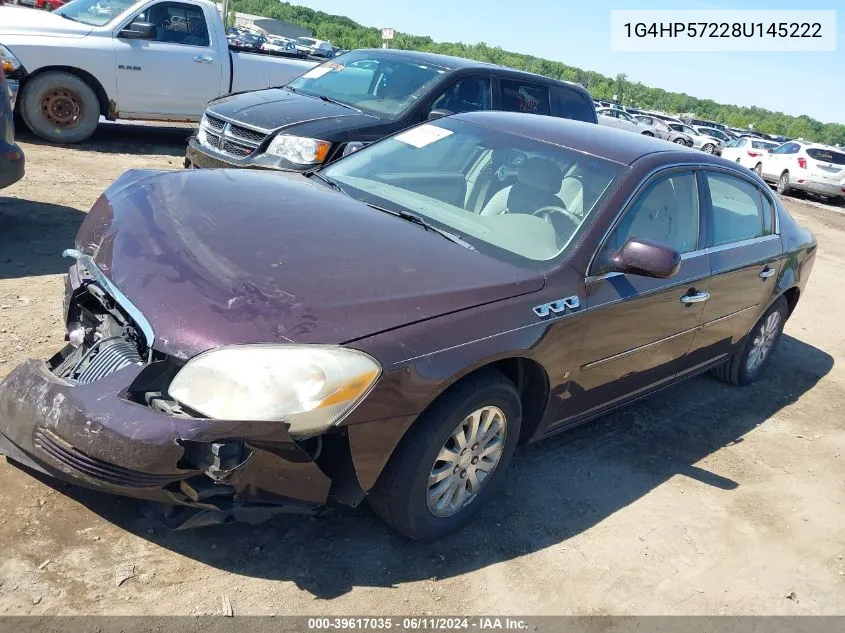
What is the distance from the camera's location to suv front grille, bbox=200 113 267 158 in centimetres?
702

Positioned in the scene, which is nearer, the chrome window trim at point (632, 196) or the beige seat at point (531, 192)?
the chrome window trim at point (632, 196)

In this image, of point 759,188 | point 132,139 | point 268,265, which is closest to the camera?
point 268,265

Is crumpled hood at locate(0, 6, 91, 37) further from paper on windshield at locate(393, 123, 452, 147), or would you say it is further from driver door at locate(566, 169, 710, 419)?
driver door at locate(566, 169, 710, 419)

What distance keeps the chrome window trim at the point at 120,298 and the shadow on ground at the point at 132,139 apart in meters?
7.15

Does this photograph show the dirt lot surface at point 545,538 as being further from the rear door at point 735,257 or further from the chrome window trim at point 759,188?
the chrome window trim at point 759,188

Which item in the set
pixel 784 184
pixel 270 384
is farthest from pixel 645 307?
pixel 784 184

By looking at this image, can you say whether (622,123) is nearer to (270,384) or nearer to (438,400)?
(438,400)

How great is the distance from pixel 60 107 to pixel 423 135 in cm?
666

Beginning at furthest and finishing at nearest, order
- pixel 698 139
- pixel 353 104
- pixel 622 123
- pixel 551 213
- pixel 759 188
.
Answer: pixel 698 139, pixel 622 123, pixel 353 104, pixel 759 188, pixel 551 213

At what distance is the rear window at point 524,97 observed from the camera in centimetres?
848

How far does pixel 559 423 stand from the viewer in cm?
371

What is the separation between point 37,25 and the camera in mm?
9117

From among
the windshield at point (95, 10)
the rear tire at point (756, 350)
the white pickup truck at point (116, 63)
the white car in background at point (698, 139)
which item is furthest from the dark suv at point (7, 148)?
the white car in background at point (698, 139)

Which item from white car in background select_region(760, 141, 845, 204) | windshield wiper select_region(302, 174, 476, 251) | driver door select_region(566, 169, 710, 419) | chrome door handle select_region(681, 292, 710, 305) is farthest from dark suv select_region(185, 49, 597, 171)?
white car in background select_region(760, 141, 845, 204)
